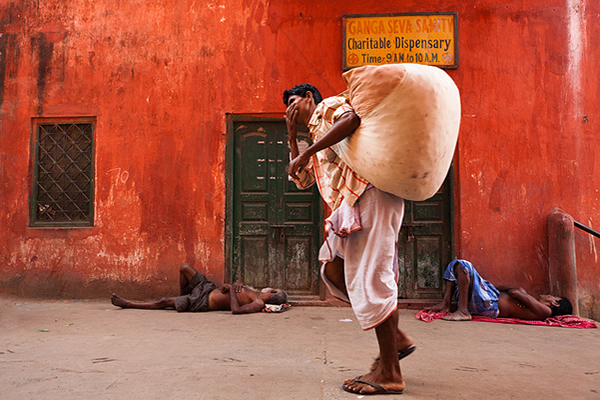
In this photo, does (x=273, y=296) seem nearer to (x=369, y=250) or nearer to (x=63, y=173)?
(x=369, y=250)

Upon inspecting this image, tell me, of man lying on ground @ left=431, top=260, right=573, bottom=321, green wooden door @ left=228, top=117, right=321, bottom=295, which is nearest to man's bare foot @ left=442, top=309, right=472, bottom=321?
man lying on ground @ left=431, top=260, right=573, bottom=321

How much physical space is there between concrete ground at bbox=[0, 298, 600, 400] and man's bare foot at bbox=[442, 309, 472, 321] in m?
0.15

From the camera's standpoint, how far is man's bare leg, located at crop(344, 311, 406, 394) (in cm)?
201

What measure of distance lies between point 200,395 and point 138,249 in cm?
361

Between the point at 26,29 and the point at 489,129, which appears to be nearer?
the point at 489,129

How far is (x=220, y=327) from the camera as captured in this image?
3.77 metres

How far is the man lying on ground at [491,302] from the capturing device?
4258mm

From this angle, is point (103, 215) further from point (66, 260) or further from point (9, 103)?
point (9, 103)

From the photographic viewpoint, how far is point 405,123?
1812mm

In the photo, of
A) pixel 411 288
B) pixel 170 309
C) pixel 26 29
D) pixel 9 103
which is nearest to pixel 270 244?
pixel 170 309

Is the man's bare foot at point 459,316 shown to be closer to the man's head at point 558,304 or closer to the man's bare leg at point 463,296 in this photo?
the man's bare leg at point 463,296

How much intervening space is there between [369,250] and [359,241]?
70 mm

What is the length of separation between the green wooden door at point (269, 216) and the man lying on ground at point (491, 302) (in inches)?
61.9

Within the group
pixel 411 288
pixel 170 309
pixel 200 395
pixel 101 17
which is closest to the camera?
pixel 200 395
